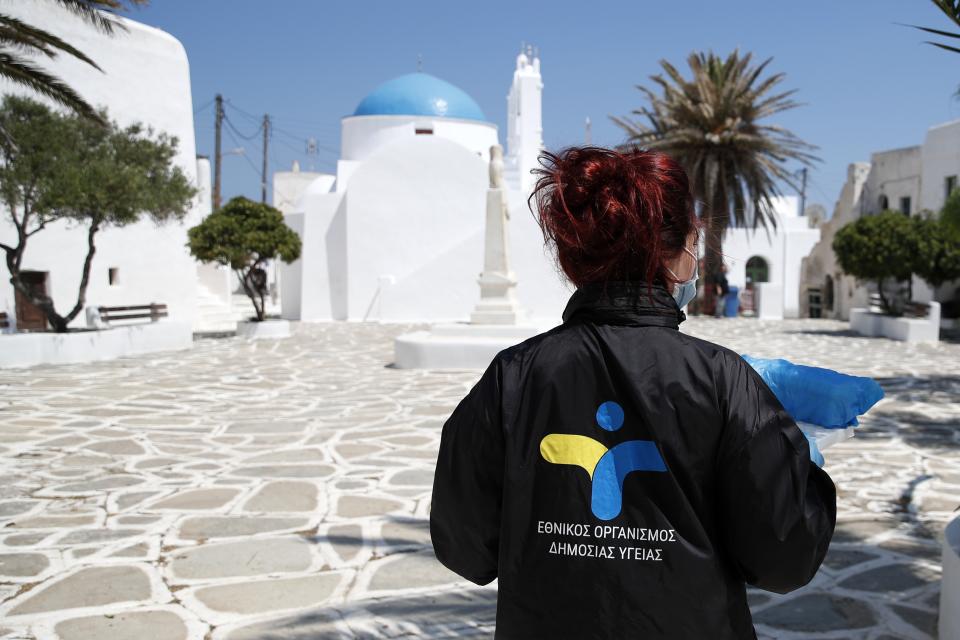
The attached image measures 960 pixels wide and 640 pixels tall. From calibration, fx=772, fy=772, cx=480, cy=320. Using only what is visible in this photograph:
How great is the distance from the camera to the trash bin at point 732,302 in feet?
82.8

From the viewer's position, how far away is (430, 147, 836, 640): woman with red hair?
55.0 inches

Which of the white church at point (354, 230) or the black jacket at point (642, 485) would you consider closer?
the black jacket at point (642, 485)

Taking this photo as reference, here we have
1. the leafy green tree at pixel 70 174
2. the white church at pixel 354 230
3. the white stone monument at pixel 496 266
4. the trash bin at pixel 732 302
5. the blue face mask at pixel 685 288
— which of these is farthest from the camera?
the trash bin at pixel 732 302

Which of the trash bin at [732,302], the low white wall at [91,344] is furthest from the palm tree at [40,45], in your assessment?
the trash bin at [732,302]

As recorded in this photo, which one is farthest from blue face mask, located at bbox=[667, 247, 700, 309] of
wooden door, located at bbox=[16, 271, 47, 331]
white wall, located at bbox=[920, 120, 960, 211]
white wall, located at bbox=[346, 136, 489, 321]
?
white wall, located at bbox=[920, 120, 960, 211]

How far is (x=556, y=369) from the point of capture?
1471 mm

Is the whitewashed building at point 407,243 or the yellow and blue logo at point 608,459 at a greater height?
the whitewashed building at point 407,243

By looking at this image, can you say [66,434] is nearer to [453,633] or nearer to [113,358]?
[453,633]

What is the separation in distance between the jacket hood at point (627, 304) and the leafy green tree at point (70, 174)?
1334 cm

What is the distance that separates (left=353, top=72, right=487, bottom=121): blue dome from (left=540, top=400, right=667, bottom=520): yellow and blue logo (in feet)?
105

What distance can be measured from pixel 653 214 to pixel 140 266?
21677 millimetres

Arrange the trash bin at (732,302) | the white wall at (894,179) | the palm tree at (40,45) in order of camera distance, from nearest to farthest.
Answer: the palm tree at (40,45)
the white wall at (894,179)
the trash bin at (732,302)

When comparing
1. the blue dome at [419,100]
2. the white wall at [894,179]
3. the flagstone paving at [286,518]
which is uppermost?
the blue dome at [419,100]

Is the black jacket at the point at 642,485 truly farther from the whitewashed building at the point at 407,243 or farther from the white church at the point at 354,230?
the whitewashed building at the point at 407,243
